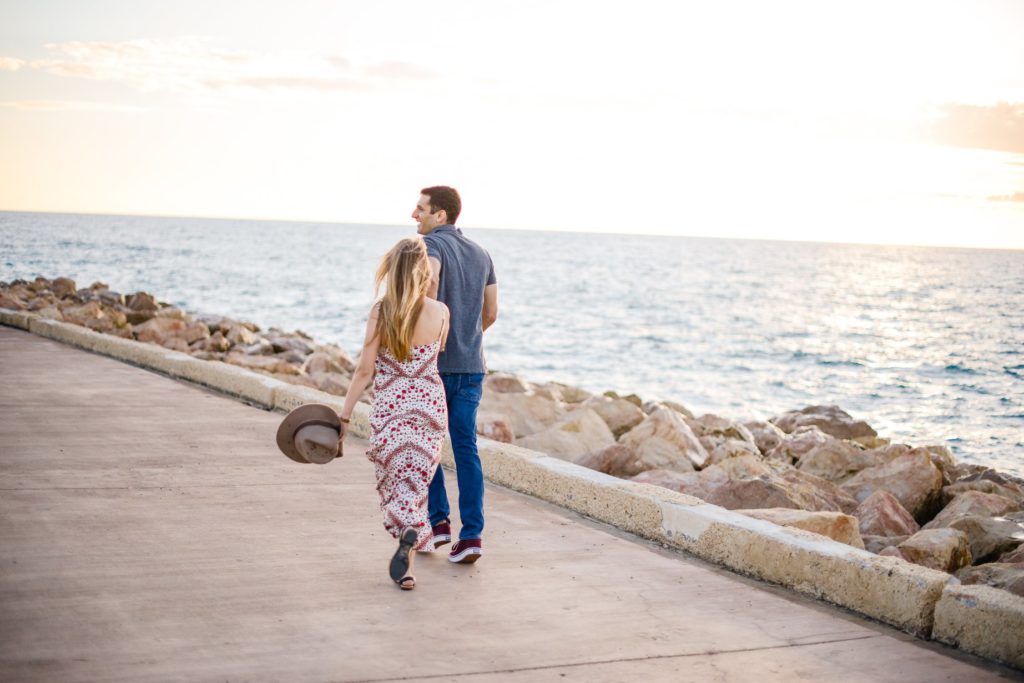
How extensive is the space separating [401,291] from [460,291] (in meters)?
0.53

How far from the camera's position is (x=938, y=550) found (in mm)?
7367

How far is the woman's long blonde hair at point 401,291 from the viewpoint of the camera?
5539mm

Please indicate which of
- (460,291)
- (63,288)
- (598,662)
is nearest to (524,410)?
(460,291)

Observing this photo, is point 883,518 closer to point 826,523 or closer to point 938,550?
point 938,550

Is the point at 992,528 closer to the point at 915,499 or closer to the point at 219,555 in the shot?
the point at 915,499

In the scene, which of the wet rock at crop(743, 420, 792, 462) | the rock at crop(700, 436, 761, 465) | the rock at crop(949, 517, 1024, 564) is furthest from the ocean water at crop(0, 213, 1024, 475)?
the rock at crop(949, 517, 1024, 564)

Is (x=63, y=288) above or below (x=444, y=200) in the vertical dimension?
below

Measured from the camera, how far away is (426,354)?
226 inches

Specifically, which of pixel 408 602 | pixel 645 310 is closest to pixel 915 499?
pixel 408 602

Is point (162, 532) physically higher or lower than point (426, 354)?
lower

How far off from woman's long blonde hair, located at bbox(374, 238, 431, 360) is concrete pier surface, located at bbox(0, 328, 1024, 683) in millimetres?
1185

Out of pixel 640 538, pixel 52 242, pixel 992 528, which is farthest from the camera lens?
pixel 52 242

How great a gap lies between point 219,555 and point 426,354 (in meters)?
1.46

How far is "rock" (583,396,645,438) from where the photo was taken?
47.1 feet
